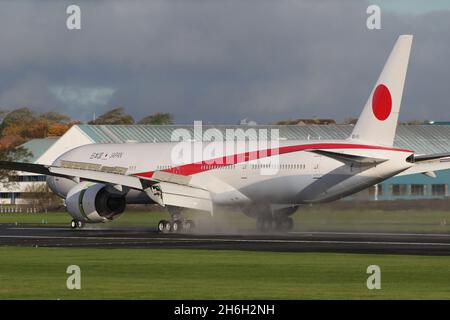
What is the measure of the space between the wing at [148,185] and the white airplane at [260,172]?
0.05 m

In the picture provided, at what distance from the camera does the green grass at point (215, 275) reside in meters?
25.1

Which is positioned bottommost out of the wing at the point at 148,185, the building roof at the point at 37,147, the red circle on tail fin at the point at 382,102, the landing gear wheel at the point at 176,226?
the landing gear wheel at the point at 176,226

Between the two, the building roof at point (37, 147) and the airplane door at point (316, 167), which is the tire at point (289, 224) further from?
the building roof at point (37, 147)

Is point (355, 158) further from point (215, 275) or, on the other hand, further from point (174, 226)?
point (215, 275)

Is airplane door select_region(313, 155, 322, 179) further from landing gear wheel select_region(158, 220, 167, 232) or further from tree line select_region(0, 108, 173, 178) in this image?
tree line select_region(0, 108, 173, 178)

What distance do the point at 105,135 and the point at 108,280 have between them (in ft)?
266

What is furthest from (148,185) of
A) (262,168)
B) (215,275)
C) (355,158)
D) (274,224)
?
(215,275)

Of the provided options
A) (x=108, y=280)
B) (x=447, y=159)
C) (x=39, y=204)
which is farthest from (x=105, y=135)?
(x=108, y=280)

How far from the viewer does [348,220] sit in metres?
64.1

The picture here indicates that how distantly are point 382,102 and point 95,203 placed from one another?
1696 cm

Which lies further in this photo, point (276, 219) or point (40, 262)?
point (276, 219)

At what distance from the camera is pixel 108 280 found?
93.7ft

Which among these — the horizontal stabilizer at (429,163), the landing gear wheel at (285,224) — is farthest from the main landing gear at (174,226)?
the horizontal stabilizer at (429,163)
